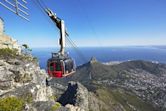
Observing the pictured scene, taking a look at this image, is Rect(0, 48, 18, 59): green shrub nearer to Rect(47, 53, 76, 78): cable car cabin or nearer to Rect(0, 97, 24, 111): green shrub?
Rect(0, 97, 24, 111): green shrub

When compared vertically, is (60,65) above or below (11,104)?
above

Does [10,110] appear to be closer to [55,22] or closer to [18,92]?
[18,92]

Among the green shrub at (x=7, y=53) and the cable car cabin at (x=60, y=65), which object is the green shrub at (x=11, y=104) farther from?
the green shrub at (x=7, y=53)

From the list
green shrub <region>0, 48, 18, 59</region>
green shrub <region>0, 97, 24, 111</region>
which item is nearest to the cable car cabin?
green shrub <region>0, 97, 24, 111</region>

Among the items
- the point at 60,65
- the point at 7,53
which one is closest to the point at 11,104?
the point at 60,65

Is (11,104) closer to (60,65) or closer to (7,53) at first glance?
(60,65)

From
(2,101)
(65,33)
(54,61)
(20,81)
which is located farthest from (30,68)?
(65,33)

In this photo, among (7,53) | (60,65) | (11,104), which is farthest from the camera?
(7,53)

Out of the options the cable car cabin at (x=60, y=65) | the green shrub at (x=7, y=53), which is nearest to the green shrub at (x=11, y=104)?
the cable car cabin at (x=60, y=65)

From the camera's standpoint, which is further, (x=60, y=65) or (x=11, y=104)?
(x=11, y=104)
